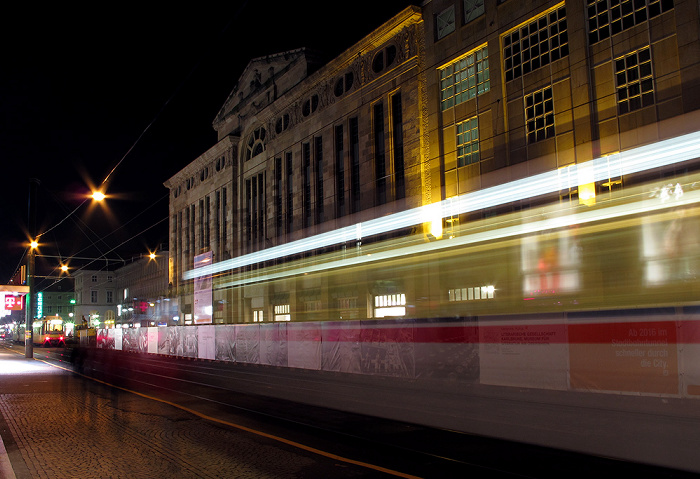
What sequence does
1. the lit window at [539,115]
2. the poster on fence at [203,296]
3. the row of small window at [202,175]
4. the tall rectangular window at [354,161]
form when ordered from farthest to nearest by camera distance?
the row of small window at [202,175] → the tall rectangular window at [354,161] → the poster on fence at [203,296] → the lit window at [539,115]

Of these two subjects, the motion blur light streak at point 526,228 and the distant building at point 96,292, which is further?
the distant building at point 96,292

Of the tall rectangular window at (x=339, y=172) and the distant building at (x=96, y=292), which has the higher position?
the tall rectangular window at (x=339, y=172)

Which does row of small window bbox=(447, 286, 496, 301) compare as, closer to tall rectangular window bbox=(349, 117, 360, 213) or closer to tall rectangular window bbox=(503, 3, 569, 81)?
tall rectangular window bbox=(503, 3, 569, 81)

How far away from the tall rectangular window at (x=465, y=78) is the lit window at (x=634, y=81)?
6.36 metres

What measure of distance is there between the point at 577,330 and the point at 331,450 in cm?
565

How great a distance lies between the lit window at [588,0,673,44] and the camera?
66.6 ft

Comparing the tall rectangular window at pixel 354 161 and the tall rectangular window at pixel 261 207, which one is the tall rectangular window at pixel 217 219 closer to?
the tall rectangular window at pixel 261 207

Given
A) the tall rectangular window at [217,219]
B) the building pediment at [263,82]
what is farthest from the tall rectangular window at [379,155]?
the tall rectangular window at [217,219]

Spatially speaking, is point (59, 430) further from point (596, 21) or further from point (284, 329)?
point (596, 21)

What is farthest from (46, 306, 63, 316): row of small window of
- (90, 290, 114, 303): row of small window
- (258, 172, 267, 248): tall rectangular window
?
(258, 172, 267, 248): tall rectangular window

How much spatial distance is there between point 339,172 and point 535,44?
1611 cm

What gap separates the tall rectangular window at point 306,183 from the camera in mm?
40150

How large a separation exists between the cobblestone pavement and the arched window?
3620cm

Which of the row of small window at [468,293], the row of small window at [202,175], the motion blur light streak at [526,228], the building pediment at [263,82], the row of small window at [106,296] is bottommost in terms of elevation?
the row of small window at [468,293]
